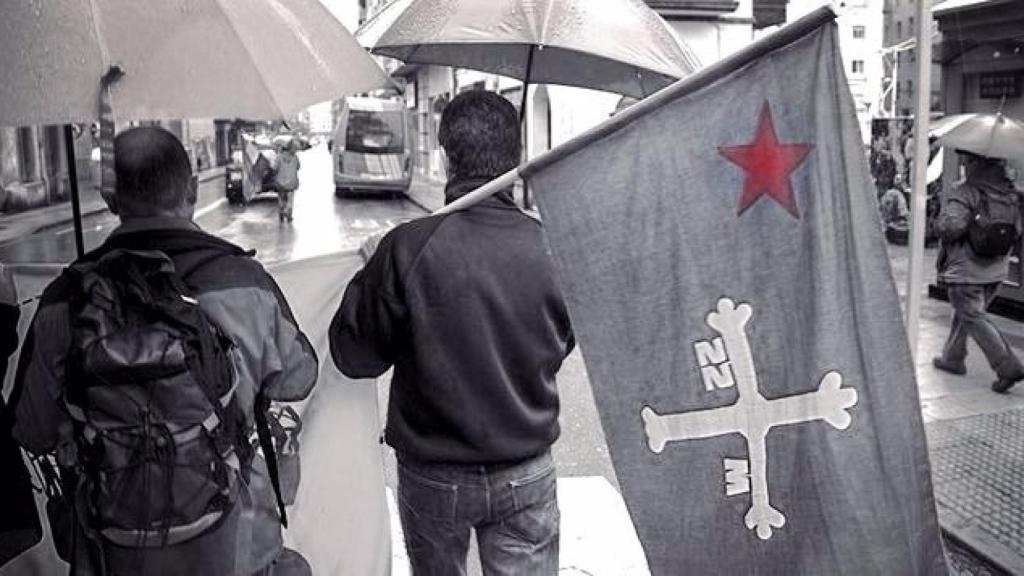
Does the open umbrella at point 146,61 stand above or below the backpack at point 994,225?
above

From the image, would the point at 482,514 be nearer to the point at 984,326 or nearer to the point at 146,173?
the point at 146,173

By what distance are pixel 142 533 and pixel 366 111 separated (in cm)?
Result: 2711

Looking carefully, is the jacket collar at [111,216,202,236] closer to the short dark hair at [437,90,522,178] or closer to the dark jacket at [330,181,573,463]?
the dark jacket at [330,181,573,463]

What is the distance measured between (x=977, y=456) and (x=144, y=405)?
528 cm

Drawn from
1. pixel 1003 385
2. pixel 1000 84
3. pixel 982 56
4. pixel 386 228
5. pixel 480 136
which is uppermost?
pixel 982 56

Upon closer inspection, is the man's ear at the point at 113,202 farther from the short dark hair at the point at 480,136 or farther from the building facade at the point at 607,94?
the building facade at the point at 607,94

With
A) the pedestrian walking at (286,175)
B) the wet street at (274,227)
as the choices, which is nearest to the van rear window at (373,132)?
the wet street at (274,227)

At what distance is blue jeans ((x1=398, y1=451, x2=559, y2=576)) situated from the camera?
2443 mm

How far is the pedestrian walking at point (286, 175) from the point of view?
67.7ft

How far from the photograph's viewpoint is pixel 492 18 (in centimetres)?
329

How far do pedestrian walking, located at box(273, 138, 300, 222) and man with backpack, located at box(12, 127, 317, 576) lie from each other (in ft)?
62.2

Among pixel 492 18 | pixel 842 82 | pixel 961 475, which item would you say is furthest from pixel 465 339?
pixel 961 475

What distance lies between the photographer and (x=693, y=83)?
1.92 m

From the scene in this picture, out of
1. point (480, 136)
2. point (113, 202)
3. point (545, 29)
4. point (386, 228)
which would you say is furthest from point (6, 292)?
point (386, 228)
